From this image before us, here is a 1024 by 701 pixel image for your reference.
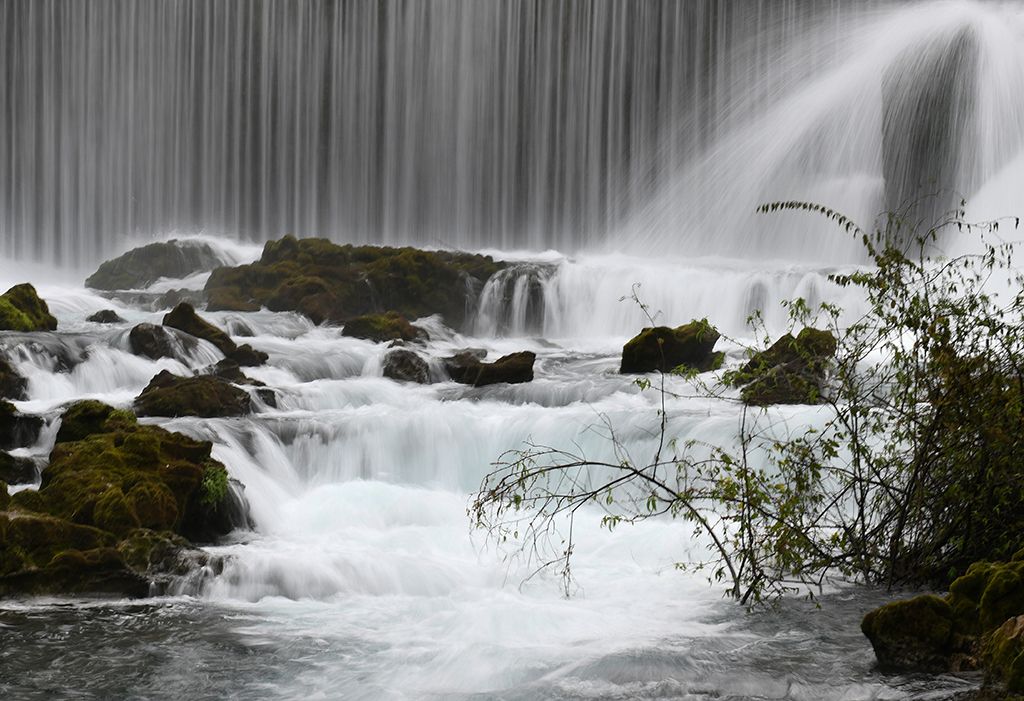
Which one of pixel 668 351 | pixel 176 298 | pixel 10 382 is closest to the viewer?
pixel 10 382

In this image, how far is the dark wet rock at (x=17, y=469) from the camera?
10.7 metres

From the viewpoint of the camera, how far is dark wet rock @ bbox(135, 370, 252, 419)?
13.6 m

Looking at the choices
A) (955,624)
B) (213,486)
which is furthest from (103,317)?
(955,624)

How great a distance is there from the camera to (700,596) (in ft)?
27.8

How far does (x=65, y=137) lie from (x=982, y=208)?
102 feet

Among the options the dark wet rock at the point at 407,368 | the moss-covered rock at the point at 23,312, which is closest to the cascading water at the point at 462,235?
the dark wet rock at the point at 407,368

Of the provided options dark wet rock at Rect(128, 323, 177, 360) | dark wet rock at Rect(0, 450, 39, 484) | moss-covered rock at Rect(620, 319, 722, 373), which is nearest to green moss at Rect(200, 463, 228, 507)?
dark wet rock at Rect(0, 450, 39, 484)

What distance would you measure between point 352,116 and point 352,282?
14539mm

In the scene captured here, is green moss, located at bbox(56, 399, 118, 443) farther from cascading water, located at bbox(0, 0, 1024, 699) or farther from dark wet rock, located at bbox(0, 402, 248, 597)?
cascading water, located at bbox(0, 0, 1024, 699)

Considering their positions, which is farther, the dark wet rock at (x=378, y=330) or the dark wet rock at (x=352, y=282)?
the dark wet rock at (x=352, y=282)

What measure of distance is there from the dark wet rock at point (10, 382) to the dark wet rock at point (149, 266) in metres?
19.3

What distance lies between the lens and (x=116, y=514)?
925cm

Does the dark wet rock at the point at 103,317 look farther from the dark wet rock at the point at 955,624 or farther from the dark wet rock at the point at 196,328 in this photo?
the dark wet rock at the point at 955,624

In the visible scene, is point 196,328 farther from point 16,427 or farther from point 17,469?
point 17,469
